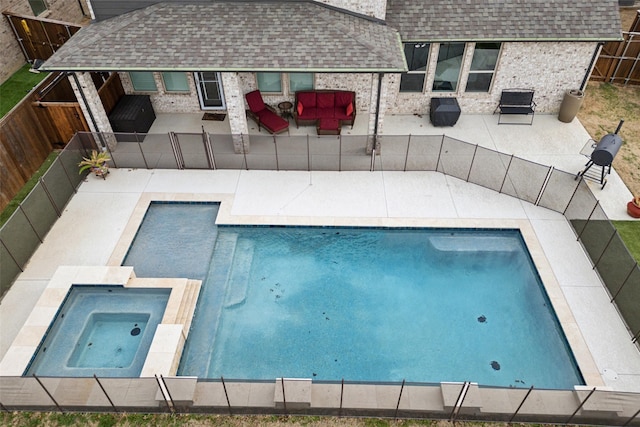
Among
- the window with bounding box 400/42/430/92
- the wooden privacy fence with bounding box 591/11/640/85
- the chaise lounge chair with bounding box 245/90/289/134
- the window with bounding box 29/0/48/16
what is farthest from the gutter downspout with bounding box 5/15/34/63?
the wooden privacy fence with bounding box 591/11/640/85

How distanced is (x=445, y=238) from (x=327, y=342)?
16.8 ft

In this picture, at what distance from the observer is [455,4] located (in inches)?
673

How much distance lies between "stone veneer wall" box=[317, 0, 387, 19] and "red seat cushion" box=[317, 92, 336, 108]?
315 cm

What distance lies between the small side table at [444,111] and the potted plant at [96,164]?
12.2 m

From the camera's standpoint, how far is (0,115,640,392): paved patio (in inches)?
475

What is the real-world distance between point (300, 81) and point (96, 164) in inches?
316

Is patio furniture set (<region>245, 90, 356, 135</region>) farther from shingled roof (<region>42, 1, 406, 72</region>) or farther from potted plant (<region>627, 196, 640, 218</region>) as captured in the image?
potted plant (<region>627, 196, 640, 218</region>)

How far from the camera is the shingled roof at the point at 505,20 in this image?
16594 mm

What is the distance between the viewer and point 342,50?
14742mm

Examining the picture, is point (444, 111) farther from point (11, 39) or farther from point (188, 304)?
point (11, 39)

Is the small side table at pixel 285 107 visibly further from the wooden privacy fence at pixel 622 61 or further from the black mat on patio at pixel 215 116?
the wooden privacy fence at pixel 622 61

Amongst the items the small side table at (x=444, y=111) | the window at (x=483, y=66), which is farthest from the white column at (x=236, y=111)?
the window at (x=483, y=66)

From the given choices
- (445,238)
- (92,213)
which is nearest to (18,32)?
(92,213)

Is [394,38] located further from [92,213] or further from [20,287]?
[20,287]
